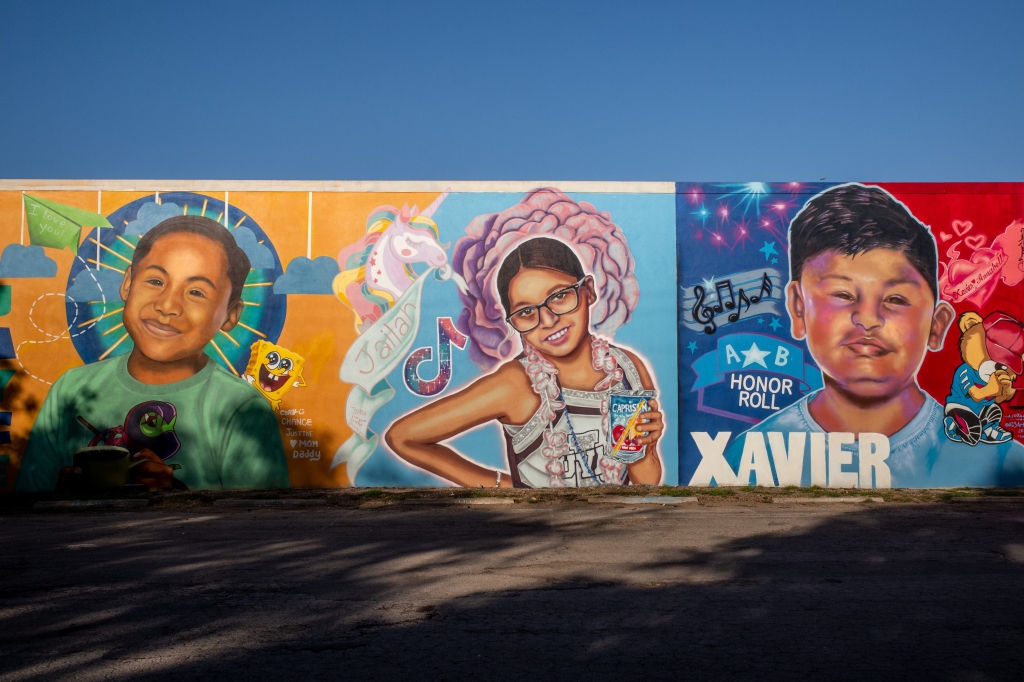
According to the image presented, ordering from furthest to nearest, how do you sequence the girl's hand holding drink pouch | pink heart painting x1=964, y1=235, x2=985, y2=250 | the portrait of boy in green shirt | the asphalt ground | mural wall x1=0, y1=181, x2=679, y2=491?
1. pink heart painting x1=964, y1=235, x2=985, y2=250
2. the girl's hand holding drink pouch
3. mural wall x1=0, y1=181, x2=679, y2=491
4. the portrait of boy in green shirt
5. the asphalt ground

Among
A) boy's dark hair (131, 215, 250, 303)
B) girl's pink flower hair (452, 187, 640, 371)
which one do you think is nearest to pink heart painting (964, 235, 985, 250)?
girl's pink flower hair (452, 187, 640, 371)

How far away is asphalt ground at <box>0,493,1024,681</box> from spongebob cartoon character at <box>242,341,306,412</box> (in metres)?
4.32

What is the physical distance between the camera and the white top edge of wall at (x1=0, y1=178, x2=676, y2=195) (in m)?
15.3

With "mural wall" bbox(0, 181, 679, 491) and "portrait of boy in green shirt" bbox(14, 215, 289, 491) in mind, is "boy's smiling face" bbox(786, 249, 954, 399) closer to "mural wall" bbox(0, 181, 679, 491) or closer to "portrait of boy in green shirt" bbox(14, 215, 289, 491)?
"mural wall" bbox(0, 181, 679, 491)

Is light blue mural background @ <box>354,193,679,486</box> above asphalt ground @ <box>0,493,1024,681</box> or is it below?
above

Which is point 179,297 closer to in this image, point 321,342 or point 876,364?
point 321,342

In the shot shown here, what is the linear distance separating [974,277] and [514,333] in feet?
30.6

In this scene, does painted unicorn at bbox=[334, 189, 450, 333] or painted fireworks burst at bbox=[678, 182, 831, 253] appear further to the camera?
painted fireworks burst at bbox=[678, 182, 831, 253]

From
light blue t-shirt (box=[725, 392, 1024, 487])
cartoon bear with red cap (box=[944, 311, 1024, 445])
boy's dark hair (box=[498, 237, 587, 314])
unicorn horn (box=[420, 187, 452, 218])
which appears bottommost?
light blue t-shirt (box=[725, 392, 1024, 487])

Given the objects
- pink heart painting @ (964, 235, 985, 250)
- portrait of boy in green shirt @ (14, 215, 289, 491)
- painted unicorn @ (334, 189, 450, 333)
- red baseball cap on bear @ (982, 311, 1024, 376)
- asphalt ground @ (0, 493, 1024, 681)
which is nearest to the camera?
asphalt ground @ (0, 493, 1024, 681)

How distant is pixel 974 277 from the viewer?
1552 centimetres

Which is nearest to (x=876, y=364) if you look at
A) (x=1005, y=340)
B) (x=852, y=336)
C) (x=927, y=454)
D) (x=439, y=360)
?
(x=852, y=336)

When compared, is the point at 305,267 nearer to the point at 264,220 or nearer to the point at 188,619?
the point at 264,220

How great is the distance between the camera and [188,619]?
20.7 feet
